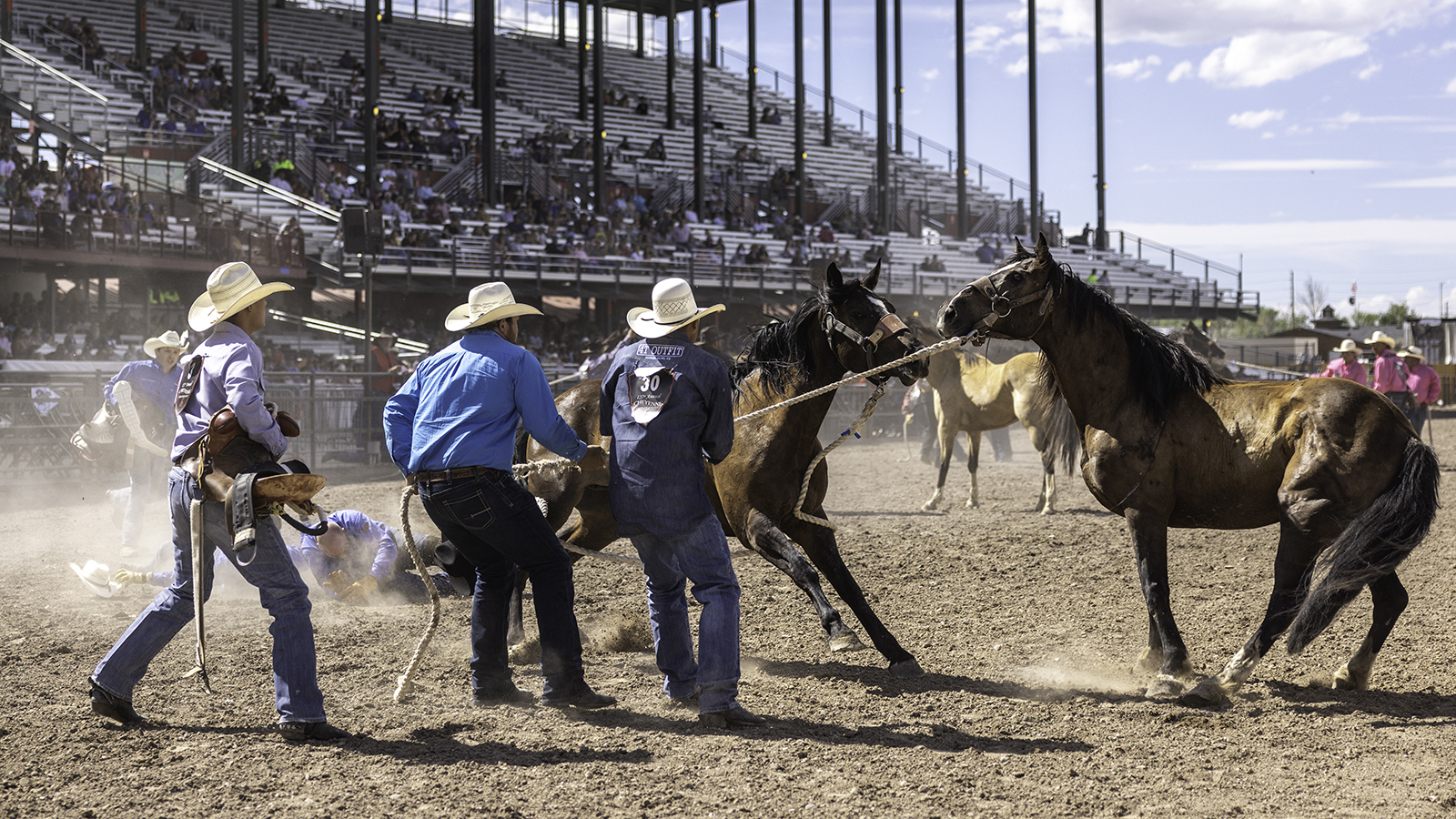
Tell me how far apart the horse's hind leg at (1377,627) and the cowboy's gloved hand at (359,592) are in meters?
5.53

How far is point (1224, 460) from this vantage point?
17.5 feet

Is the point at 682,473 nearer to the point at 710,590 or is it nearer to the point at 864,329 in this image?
the point at 710,590

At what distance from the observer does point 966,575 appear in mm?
8500

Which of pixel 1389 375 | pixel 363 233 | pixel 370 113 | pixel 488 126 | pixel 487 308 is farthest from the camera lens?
pixel 488 126

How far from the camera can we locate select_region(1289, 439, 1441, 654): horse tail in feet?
15.9

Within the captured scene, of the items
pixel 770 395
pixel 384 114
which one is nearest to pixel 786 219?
pixel 384 114

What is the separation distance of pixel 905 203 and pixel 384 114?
61.2ft

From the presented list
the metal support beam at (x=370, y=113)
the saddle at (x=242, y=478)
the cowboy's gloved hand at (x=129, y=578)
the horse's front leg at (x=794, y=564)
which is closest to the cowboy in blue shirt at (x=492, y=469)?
the saddle at (x=242, y=478)

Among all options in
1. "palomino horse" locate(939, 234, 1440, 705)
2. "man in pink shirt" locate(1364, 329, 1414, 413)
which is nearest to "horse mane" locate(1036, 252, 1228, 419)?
"palomino horse" locate(939, 234, 1440, 705)

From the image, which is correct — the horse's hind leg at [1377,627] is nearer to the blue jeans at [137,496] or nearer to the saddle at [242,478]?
the saddle at [242,478]

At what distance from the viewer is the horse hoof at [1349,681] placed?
5.30 m

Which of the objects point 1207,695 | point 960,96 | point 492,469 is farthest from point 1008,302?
point 960,96

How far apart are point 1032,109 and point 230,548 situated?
4379cm

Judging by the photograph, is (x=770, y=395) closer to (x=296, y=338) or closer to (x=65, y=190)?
(x=296, y=338)
